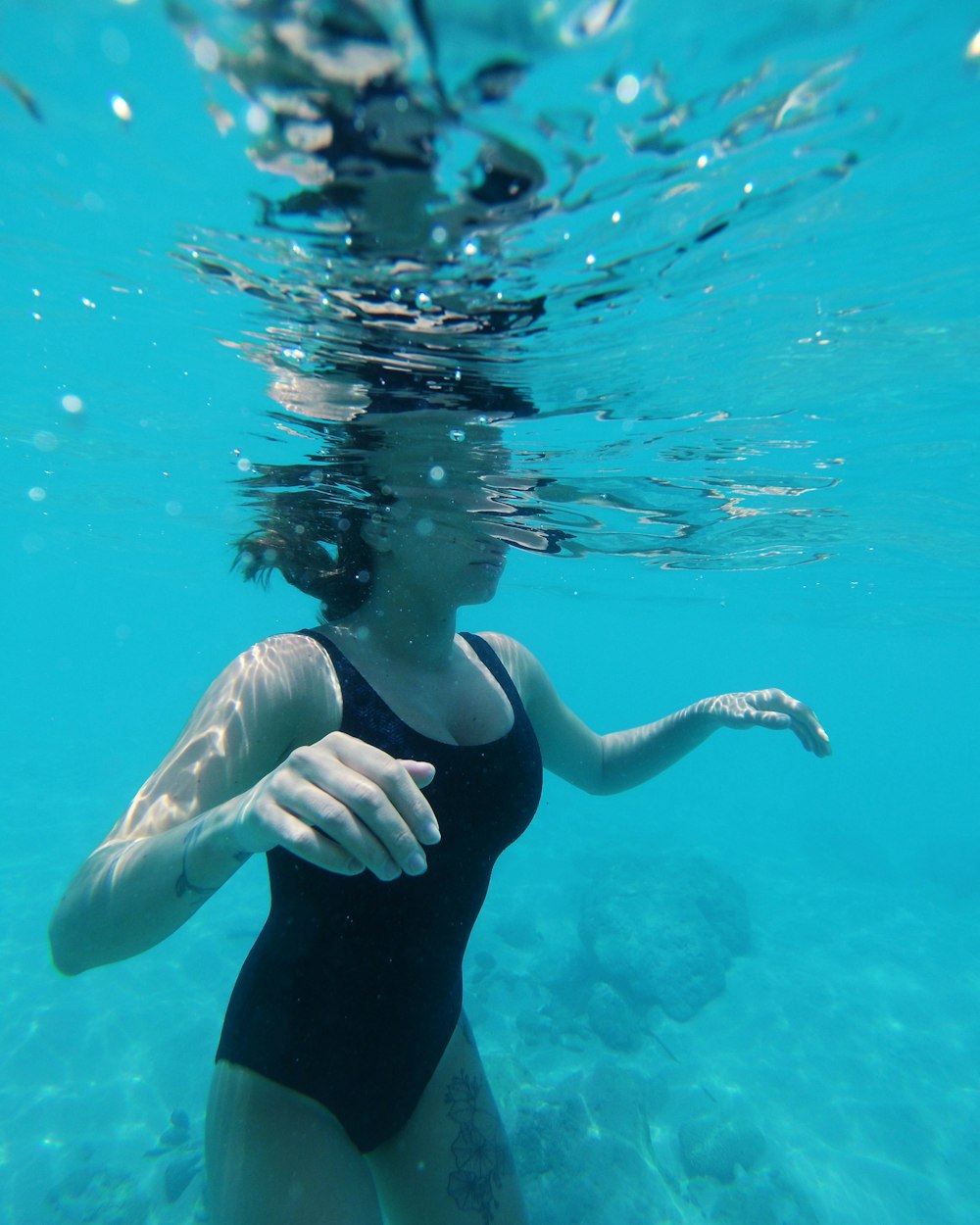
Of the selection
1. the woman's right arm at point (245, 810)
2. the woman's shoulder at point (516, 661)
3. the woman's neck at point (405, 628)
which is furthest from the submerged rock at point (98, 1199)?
the woman's neck at point (405, 628)

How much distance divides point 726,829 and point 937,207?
142 feet

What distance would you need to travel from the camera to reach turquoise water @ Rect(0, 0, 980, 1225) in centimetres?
334

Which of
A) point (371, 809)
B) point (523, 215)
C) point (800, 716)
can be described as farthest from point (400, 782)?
point (523, 215)

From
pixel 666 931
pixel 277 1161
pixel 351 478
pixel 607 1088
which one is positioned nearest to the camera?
pixel 277 1161

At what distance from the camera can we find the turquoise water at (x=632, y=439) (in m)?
3.34

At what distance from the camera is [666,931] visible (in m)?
16.3

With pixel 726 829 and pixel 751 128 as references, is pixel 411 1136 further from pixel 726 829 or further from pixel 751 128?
pixel 726 829

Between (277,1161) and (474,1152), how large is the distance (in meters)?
1.05

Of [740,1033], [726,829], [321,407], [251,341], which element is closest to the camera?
[251,341]

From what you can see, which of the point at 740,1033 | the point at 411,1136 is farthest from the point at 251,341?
the point at 740,1033

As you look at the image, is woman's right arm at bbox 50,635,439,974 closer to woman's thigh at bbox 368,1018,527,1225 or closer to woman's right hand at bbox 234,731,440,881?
woman's right hand at bbox 234,731,440,881

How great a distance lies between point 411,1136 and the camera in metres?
3.02

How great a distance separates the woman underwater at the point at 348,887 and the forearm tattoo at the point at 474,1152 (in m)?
0.01

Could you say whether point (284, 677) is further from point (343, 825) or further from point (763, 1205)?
point (763, 1205)
